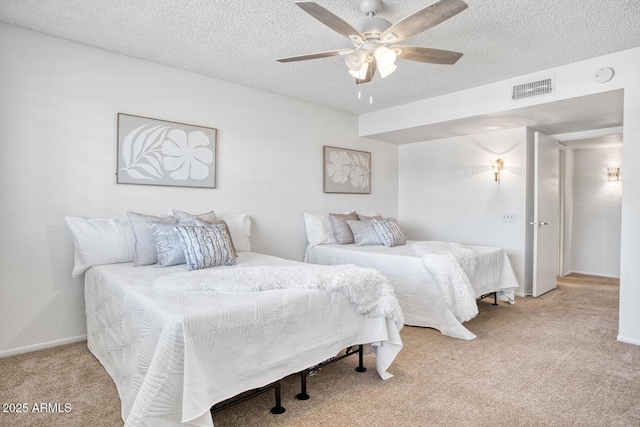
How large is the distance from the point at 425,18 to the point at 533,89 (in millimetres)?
2060

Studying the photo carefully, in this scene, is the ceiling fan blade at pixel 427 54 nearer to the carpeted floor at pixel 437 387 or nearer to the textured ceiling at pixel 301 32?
the textured ceiling at pixel 301 32

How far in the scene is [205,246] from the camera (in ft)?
8.46

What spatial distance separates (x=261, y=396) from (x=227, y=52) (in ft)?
8.60

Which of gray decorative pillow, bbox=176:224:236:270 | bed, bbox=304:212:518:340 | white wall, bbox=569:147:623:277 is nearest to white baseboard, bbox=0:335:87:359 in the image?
gray decorative pillow, bbox=176:224:236:270

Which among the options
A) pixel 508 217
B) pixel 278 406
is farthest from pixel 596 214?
pixel 278 406

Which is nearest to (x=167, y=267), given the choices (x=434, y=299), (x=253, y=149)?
(x=253, y=149)

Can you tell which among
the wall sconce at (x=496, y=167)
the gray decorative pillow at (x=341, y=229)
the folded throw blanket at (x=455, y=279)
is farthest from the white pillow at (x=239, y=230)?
the wall sconce at (x=496, y=167)

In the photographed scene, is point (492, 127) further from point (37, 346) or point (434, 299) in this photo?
point (37, 346)

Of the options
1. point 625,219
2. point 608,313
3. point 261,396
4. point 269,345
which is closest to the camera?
point 269,345

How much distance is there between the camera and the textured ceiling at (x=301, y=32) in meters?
2.33

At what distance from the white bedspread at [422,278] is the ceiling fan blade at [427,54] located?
170 centimetres

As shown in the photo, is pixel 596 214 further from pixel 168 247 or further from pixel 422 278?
pixel 168 247

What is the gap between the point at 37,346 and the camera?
8.85 ft

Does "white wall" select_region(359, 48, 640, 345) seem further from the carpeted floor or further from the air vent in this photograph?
the carpeted floor
